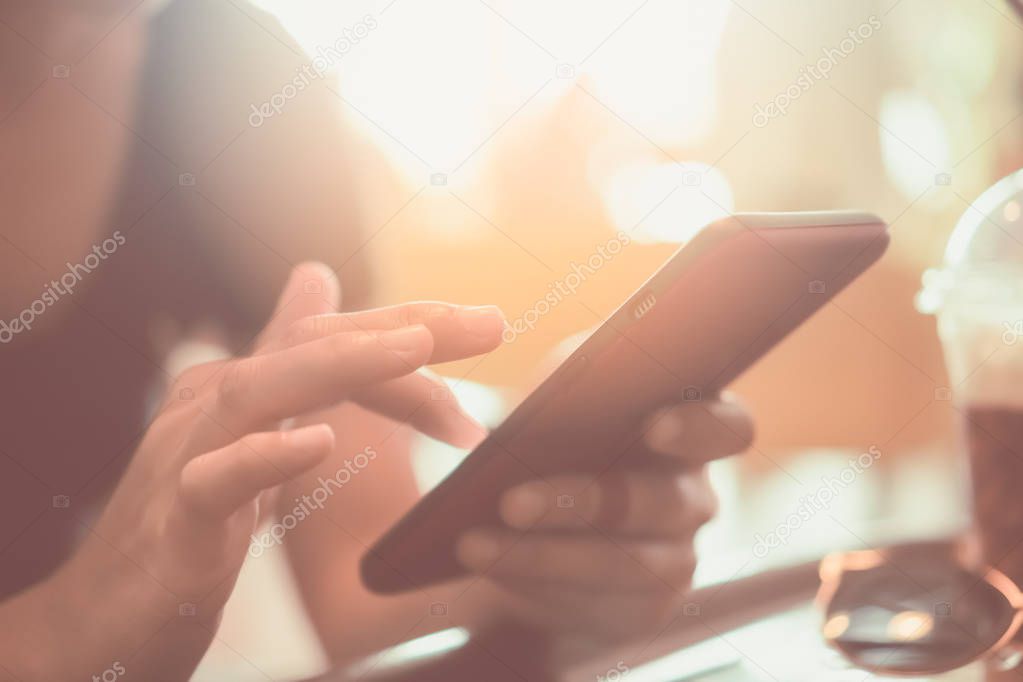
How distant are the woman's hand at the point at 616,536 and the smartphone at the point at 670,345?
0.11 feet

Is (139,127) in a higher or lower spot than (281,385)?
higher

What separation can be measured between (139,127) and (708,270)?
19.4 inches

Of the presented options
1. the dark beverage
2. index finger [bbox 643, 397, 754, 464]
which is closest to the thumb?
index finger [bbox 643, 397, 754, 464]

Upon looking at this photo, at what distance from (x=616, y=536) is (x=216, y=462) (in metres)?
0.29

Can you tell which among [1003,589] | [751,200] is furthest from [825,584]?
[751,200]

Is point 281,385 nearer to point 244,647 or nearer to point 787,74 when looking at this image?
point 244,647

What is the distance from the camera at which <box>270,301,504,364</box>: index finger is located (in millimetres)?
439

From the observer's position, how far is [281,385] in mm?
405

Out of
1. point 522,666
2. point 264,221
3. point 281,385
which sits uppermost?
point 264,221

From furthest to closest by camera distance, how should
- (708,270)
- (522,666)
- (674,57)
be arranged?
(674,57) < (522,666) < (708,270)

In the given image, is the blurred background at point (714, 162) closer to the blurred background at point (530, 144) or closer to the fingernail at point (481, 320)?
the blurred background at point (530, 144)

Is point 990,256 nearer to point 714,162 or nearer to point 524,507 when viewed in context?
point 714,162

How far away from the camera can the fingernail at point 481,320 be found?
1.48 ft

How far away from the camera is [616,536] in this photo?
53 centimetres
